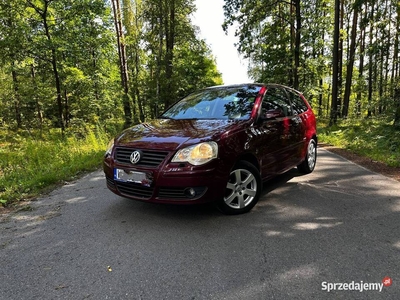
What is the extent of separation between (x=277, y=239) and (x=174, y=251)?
1.08 meters

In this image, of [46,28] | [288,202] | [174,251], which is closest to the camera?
[174,251]

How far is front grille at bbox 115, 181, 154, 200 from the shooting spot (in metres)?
3.25

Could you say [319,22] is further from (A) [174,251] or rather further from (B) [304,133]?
(A) [174,251]

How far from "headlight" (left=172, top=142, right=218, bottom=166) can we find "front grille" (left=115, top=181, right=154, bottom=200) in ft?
1.66

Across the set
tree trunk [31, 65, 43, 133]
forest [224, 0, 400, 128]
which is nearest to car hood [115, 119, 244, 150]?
forest [224, 0, 400, 128]

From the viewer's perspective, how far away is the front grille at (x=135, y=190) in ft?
10.7

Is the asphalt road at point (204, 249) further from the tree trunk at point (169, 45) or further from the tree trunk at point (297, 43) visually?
the tree trunk at point (169, 45)

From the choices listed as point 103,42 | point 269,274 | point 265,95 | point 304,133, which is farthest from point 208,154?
point 103,42

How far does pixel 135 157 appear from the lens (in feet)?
10.8

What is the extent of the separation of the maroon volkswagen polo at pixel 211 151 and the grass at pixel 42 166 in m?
2.20

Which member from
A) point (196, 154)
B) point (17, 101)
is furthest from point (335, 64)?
point (17, 101)

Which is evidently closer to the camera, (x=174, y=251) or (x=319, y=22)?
(x=174, y=251)

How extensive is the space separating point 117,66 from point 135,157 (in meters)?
21.6

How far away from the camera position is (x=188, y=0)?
1911cm
